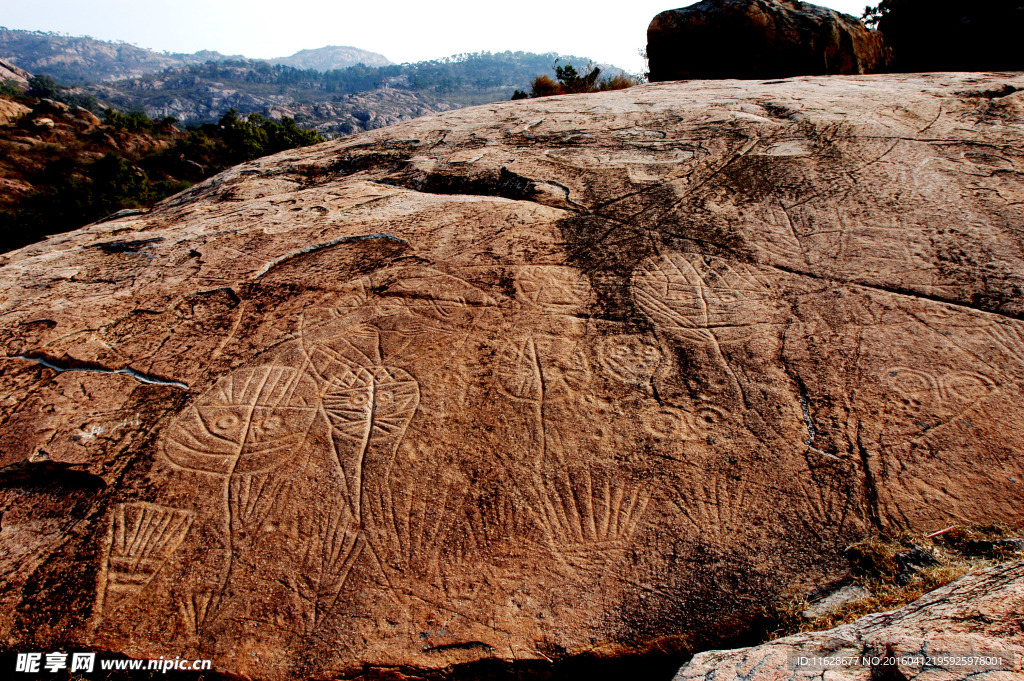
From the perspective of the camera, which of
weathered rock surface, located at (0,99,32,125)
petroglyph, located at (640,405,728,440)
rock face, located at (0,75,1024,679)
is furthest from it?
weathered rock surface, located at (0,99,32,125)

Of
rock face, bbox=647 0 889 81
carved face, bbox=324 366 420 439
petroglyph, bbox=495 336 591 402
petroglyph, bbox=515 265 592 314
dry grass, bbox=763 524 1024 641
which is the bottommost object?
dry grass, bbox=763 524 1024 641

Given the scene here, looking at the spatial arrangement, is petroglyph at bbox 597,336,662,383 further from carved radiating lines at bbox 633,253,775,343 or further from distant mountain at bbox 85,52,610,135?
distant mountain at bbox 85,52,610,135

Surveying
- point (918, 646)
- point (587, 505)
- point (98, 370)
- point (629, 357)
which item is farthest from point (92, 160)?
point (918, 646)

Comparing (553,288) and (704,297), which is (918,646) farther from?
(553,288)

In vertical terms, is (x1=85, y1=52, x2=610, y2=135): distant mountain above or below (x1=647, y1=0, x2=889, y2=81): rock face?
above

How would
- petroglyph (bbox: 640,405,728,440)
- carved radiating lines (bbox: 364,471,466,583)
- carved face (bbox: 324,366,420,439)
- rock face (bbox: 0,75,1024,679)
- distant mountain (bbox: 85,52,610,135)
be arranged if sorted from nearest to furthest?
rock face (bbox: 0,75,1024,679)
carved radiating lines (bbox: 364,471,466,583)
petroglyph (bbox: 640,405,728,440)
carved face (bbox: 324,366,420,439)
distant mountain (bbox: 85,52,610,135)

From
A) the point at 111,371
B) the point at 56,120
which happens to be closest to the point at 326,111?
the point at 56,120

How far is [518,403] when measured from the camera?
110 inches

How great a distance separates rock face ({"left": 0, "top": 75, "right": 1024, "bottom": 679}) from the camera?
7.29 feet

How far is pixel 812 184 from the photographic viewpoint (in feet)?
12.3

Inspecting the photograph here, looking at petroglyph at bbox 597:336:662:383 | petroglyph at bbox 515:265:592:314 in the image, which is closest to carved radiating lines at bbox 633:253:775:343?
petroglyph at bbox 597:336:662:383

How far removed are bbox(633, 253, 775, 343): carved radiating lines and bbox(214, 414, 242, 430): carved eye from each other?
240cm

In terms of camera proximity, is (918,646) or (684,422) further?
(684,422)

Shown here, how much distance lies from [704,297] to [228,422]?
2828 millimetres
